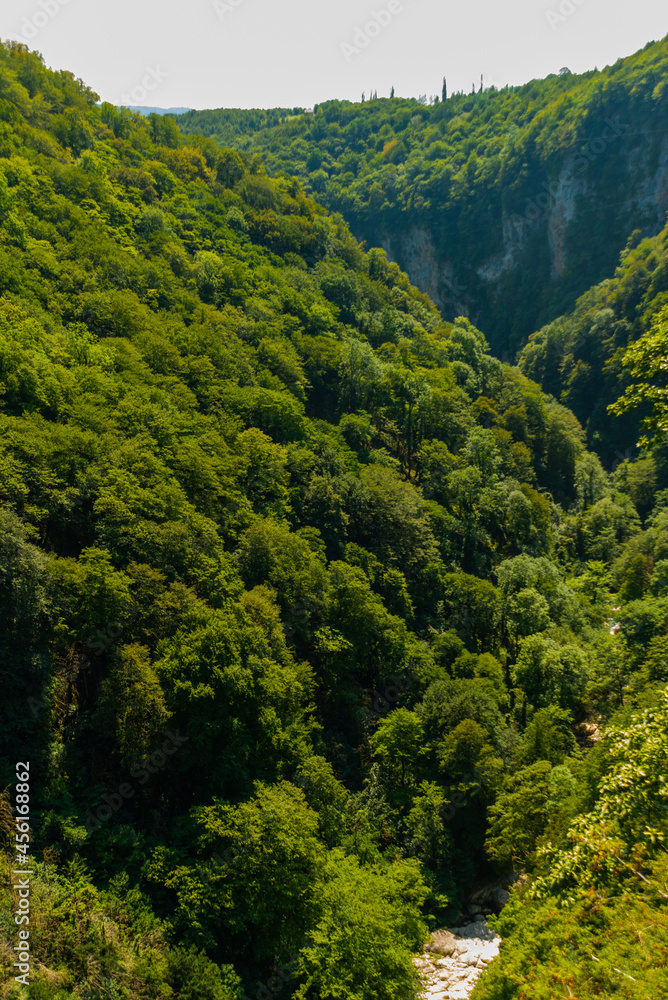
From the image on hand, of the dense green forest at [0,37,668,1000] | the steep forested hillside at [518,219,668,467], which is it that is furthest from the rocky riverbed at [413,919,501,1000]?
the steep forested hillside at [518,219,668,467]

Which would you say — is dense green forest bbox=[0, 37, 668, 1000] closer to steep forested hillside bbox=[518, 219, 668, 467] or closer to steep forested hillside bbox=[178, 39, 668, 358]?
steep forested hillside bbox=[518, 219, 668, 467]

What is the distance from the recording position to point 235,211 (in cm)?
8406

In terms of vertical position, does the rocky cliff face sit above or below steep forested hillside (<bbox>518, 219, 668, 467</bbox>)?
above

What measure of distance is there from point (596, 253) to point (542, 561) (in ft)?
354

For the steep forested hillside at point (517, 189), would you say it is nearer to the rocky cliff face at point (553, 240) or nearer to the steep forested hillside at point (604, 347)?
the rocky cliff face at point (553, 240)

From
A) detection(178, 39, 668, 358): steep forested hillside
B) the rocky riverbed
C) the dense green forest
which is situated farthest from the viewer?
detection(178, 39, 668, 358): steep forested hillside

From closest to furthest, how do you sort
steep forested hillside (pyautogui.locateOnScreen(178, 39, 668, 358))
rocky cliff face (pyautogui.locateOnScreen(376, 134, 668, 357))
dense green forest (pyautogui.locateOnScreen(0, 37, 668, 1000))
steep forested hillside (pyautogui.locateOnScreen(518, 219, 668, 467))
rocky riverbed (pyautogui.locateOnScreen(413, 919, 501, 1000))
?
dense green forest (pyautogui.locateOnScreen(0, 37, 668, 1000)), rocky riverbed (pyautogui.locateOnScreen(413, 919, 501, 1000)), steep forested hillside (pyautogui.locateOnScreen(518, 219, 668, 467)), rocky cliff face (pyautogui.locateOnScreen(376, 134, 668, 357)), steep forested hillside (pyautogui.locateOnScreen(178, 39, 668, 358))

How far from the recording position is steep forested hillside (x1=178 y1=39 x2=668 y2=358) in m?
134

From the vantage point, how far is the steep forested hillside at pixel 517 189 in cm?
13350

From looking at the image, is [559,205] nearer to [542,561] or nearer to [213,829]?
[542,561]

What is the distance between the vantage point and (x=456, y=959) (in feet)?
98.4

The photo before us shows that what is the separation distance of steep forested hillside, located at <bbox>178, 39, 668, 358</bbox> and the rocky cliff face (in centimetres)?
29

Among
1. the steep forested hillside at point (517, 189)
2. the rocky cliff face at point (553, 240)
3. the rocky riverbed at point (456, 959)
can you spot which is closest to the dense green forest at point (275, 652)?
the rocky riverbed at point (456, 959)

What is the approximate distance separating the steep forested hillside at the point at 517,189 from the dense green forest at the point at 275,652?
90975mm
